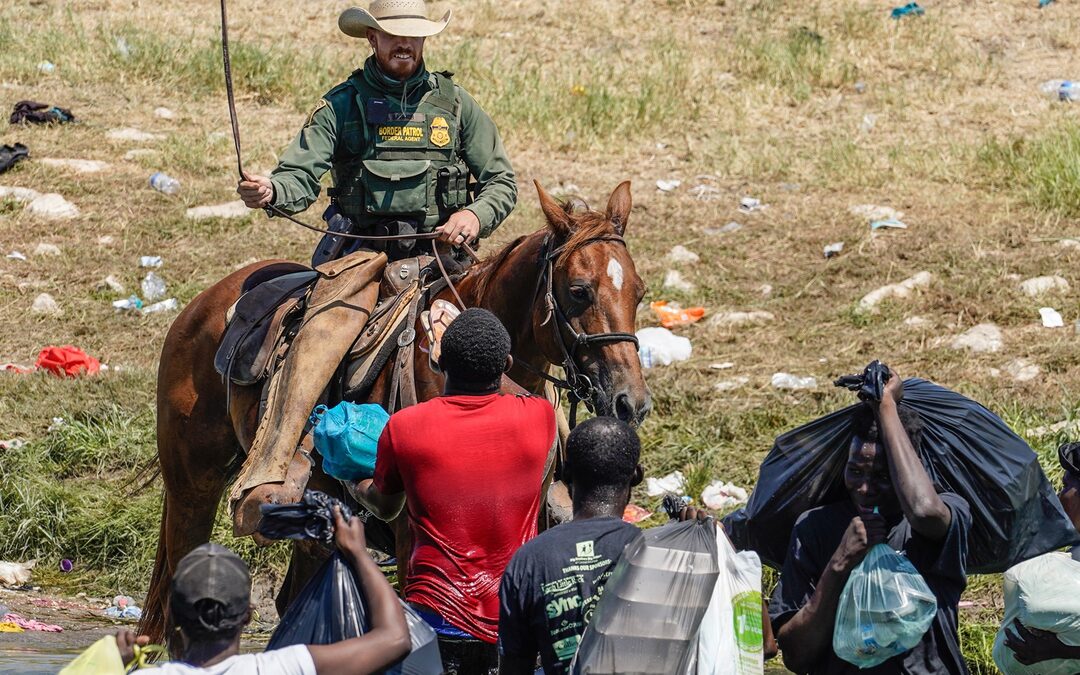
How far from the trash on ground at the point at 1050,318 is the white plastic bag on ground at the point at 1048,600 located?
5.92 metres

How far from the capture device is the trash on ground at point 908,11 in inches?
624

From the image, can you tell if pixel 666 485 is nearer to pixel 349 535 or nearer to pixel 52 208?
pixel 349 535

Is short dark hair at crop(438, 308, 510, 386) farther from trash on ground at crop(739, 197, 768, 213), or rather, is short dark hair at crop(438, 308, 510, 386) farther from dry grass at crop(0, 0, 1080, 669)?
trash on ground at crop(739, 197, 768, 213)

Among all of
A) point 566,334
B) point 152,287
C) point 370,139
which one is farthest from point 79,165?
point 566,334

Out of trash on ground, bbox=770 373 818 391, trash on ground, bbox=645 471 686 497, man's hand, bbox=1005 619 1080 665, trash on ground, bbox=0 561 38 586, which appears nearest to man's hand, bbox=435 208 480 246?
trash on ground, bbox=645 471 686 497

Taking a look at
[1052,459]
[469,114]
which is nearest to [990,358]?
[1052,459]

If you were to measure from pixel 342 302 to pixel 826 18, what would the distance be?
426 inches

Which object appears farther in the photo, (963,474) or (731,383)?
(731,383)

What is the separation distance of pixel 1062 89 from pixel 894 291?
15.6 feet

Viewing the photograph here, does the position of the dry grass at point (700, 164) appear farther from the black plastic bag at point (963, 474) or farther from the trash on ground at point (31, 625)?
the black plastic bag at point (963, 474)

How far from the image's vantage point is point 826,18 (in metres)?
15.9

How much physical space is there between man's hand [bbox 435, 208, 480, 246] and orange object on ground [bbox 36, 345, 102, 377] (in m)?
4.76

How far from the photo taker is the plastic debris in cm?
1169

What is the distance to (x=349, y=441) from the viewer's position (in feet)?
16.4
